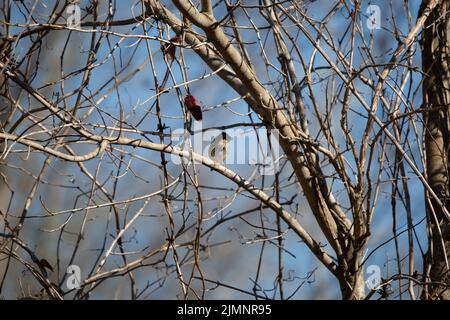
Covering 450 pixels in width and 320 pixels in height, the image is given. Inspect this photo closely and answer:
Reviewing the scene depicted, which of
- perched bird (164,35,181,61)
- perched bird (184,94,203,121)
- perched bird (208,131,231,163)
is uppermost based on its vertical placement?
perched bird (164,35,181,61)

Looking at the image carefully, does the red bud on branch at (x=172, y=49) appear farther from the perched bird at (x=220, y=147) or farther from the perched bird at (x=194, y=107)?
the perched bird at (x=220, y=147)

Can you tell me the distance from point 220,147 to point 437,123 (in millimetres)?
1031

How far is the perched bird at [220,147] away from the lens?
113 inches

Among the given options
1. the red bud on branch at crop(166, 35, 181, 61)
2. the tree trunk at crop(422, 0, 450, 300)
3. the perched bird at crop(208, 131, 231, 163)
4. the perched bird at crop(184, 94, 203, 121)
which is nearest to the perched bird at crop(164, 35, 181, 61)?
the red bud on branch at crop(166, 35, 181, 61)

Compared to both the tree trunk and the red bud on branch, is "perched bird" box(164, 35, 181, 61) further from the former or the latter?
the tree trunk

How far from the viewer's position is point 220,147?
9.48 feet

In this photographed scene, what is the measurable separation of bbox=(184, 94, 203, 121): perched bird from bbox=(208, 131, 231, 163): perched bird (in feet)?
0.52

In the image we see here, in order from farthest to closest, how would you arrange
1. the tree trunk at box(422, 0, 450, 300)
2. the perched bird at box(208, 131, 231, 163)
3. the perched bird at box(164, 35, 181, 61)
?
the tree trunk at box(422, 0, 450, 300), the perched bird at box(208, 131, 231, 163), the perched bird at box(164, 35, 181, 61)

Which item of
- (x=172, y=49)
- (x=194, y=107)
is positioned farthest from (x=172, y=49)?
(x=194, y=107)

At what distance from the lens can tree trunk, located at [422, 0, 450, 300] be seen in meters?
3.00

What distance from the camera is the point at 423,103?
316 centimetres

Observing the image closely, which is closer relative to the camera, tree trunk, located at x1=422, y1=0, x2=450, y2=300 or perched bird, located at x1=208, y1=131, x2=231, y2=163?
perched bird, located at x1=208, y1=131, x2=231, y2=163
